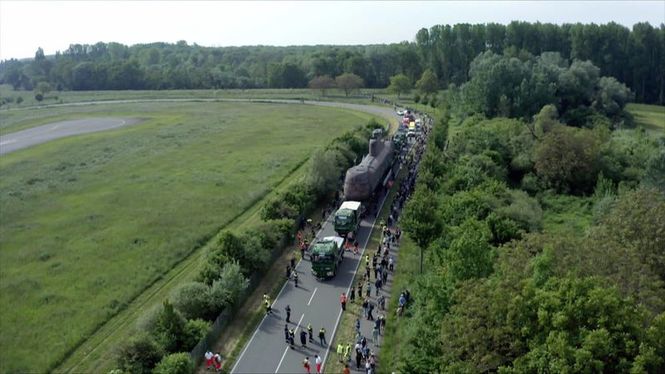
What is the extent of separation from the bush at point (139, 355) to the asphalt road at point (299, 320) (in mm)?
4249

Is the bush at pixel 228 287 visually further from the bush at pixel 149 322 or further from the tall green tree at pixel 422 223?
the tall green tree at pixel 422 223

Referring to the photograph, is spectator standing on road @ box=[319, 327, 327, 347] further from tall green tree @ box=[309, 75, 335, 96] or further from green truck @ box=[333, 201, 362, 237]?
tall green tree @ box=[309, 75, 335, 96]

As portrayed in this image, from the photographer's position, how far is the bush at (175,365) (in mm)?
26344

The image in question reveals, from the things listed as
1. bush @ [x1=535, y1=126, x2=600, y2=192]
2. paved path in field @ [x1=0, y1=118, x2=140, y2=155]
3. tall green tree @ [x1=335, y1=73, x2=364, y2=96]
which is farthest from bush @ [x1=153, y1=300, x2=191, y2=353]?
tall green tree @ [x1=335, y1=73, x2=364, y2=96]

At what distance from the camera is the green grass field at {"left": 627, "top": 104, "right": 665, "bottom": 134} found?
9494 centimetres

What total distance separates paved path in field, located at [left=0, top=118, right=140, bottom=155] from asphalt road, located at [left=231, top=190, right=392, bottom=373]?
73264mm

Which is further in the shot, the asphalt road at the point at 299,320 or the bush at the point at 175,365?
the asphalt road at the point at 299,320

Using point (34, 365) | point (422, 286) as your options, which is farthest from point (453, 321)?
point (34, 365)

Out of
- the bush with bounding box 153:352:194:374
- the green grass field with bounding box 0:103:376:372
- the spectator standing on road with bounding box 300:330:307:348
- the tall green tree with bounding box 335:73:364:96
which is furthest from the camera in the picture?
the tall green tree with bounding box 335:73:364:96

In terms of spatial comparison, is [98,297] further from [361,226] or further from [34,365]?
[361,226]

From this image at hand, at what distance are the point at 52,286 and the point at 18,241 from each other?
12070 mm

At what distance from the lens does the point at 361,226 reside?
161ft

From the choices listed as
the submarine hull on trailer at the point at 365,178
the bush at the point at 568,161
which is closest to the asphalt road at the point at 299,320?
the submarine hull on trailer at the point at 365,178

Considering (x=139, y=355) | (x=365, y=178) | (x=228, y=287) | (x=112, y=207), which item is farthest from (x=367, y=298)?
(x=112, y=207)
